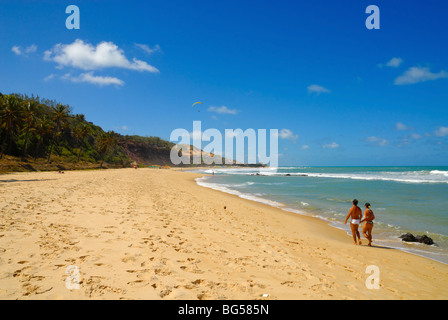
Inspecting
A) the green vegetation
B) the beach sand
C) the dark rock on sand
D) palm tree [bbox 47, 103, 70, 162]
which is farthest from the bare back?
palm tree [bbox 47, 103, 70, 162]

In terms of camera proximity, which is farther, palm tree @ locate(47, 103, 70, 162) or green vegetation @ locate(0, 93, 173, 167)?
palm tree @ locate(47, 103, 70, 162)

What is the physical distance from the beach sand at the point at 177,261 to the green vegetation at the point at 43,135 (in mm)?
36579

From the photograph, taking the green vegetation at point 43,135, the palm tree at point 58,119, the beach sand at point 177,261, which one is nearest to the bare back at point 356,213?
the beach sand at point 177,261

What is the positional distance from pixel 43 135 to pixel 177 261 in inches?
1923

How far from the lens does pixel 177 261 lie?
4863 mm

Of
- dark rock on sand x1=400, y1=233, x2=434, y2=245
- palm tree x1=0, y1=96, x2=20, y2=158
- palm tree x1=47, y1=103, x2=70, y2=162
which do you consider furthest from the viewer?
palm tree x1=47, y1=103, x2=70, y2=162

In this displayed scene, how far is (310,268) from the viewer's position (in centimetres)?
545

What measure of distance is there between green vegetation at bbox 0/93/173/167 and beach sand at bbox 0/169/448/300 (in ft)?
120

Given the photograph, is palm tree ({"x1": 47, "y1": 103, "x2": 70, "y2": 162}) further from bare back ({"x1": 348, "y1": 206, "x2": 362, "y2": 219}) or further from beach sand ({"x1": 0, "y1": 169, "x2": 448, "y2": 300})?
bare back ({"x1": 348, "y1": 206, "x2": 362, "y2": 219})

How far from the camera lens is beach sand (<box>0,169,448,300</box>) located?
3.67m

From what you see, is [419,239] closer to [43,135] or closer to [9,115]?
[9,115]

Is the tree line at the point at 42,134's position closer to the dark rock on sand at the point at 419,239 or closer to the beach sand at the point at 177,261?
A: the beach sand at the point at 177,261

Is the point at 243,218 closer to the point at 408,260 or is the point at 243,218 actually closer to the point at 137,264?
the point at 408,260
